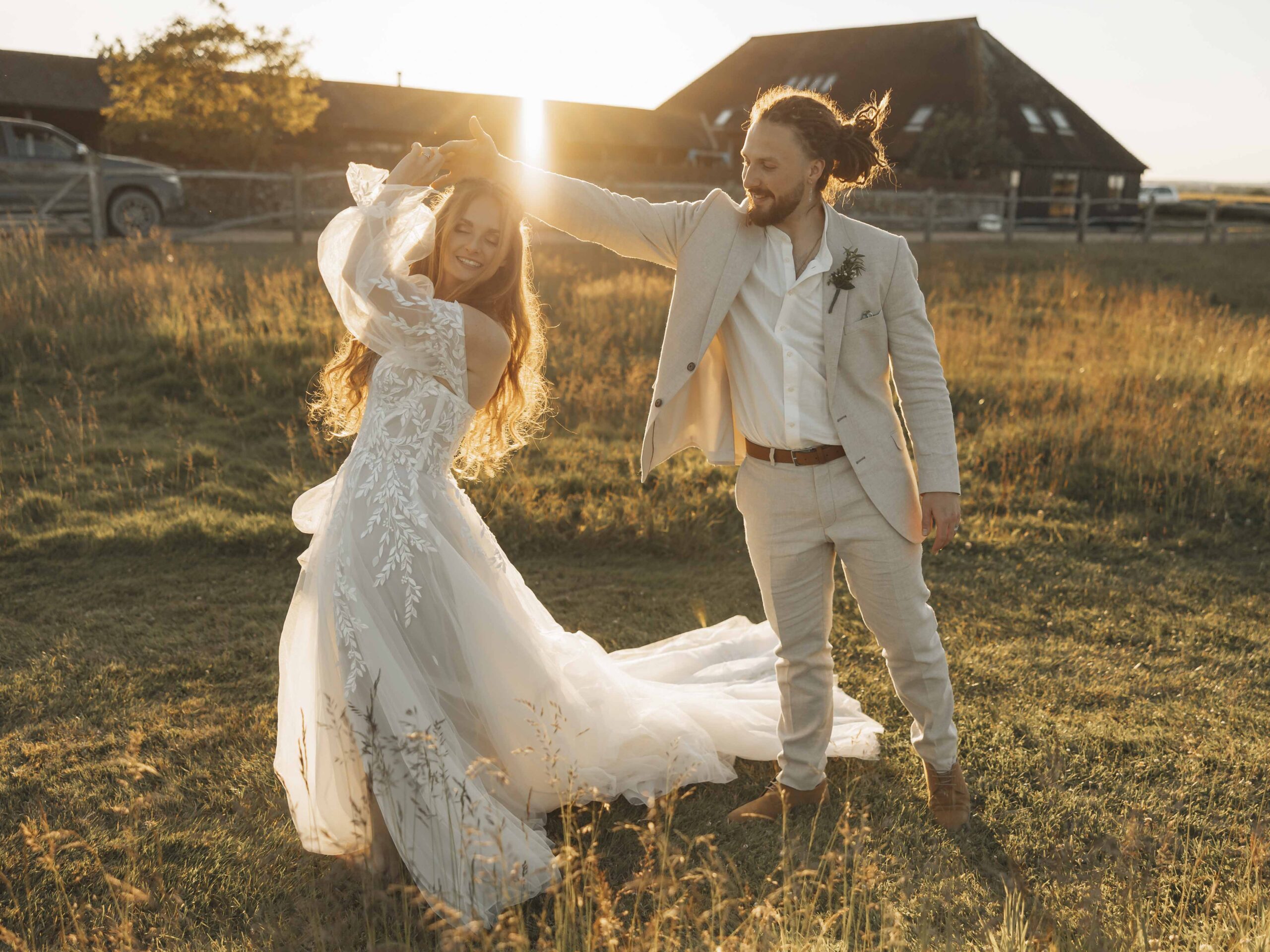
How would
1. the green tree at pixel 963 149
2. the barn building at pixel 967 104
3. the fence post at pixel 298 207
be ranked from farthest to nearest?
the barn building at pixel 967 104 → the green tree at pixel 963 149 → the fence post at pixel 298 207

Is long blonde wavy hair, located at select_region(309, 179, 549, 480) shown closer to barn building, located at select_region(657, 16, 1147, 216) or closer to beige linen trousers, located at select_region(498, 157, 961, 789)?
beige linen trousers, located at select_region(498, 157, 961, 789)

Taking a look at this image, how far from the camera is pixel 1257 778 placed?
383 cm

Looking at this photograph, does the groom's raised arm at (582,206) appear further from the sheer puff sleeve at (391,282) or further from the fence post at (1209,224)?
the fence post at (1209,224)

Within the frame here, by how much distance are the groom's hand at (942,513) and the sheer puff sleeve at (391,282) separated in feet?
Result: 5.08

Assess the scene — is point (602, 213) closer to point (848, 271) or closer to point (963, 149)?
point (848, 271)

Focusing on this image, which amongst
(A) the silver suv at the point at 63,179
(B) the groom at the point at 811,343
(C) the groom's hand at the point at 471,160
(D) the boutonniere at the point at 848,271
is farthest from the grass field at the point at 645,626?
(A) the silver suv at the point at 63,179

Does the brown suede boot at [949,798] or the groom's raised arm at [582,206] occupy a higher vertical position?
the groom's raised arm at [582,206]

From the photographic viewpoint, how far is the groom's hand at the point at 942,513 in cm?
320

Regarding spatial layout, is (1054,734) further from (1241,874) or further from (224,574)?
(224,574)

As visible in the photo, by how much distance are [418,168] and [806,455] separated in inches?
60.0

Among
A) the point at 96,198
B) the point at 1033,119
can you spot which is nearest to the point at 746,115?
the point at 1033,119

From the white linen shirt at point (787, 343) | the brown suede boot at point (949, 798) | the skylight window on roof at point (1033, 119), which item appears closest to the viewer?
the white linen shirt at point (787, 343)

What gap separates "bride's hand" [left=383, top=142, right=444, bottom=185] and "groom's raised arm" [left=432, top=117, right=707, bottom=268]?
38 mm

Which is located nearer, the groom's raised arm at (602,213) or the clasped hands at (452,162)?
the clasped hands at (452,162)
